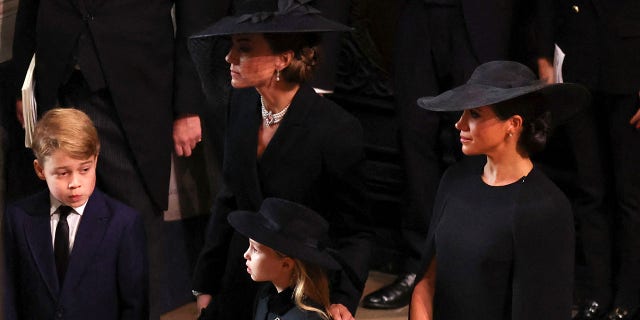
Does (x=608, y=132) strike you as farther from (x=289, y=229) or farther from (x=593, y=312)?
(x=289, y=229)

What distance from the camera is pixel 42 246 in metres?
3.67

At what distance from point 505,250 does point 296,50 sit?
906 mm

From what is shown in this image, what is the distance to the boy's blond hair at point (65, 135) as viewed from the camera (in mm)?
3584

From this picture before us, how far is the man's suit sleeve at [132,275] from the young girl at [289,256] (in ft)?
1.57

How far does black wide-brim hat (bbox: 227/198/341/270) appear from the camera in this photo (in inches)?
130

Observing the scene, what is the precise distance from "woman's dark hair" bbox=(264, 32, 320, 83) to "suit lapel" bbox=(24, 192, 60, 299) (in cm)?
84

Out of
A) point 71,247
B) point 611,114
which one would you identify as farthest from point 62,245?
point 611,114

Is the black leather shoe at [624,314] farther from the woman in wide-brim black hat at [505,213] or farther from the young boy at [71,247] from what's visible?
the young boy at [71,247]

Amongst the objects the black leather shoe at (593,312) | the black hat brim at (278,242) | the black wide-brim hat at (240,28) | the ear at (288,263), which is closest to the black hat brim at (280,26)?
the black wide-brim hat at (240,28)

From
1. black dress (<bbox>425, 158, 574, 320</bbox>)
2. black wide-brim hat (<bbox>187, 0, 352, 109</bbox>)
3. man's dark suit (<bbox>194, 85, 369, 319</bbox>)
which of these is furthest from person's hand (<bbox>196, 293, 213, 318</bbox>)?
black dress (<bbox>425, 158, 574, 320</bbox>)

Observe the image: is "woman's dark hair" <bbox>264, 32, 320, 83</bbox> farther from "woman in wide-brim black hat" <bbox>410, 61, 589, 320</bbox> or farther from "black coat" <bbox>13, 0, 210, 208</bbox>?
"black coat" <bbox>13, 0, 210, 208</bbox>

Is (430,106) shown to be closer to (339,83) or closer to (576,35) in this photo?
(576,35)

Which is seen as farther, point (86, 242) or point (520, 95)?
point (86, 242)

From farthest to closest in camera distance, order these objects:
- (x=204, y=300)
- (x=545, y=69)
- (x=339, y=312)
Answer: (x=545, y=69) → (x=204, y=300) → (x=339, y=312)
